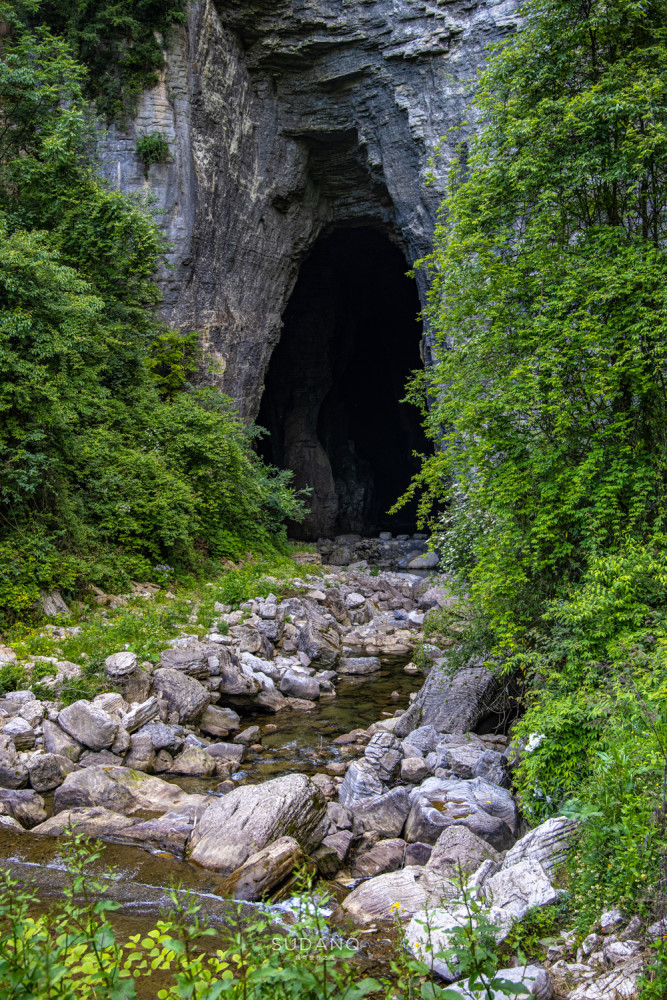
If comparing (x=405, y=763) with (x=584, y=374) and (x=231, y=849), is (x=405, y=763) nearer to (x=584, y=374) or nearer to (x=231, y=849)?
(x=231, y=849)

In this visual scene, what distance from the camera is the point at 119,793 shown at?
19.9 feet

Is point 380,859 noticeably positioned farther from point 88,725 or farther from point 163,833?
point 88,725

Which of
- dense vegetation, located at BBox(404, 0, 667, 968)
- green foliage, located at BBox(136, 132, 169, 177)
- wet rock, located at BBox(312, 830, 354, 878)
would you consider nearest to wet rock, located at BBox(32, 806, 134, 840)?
wet rock, located at BBox(312, 830, 354, 878)

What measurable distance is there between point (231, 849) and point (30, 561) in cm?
576

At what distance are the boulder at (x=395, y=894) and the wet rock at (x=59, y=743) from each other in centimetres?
342

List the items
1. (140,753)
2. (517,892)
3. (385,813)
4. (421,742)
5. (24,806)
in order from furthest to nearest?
1. (421,742)
2. (140,753)
3. (385,813)
4. (24,806)
5. (517,892)

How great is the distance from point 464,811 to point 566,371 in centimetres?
392

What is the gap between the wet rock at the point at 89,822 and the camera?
5469 millimetres

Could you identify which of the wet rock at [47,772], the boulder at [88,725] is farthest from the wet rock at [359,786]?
the wet rock at [47,772]

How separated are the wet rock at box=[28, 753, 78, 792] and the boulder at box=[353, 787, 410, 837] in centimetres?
287

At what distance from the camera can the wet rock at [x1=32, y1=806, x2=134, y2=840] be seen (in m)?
5.47

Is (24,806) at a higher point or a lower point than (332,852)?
higher

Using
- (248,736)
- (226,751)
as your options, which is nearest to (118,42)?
(248,736)

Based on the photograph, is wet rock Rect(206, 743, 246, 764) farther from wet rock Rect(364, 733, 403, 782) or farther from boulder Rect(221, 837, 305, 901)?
boulder Rect(221, 837, 305, 901)
